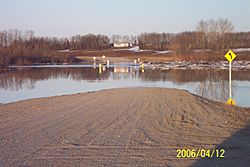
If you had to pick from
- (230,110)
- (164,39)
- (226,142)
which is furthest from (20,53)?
(164,39)

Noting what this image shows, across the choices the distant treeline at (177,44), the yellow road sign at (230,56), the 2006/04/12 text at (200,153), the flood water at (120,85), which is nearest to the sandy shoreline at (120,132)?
the 2006/04/12 text at (200,153)

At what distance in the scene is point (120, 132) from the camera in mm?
8930

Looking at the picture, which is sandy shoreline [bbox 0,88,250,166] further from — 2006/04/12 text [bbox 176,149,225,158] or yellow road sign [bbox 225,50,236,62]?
yellow road sign [bbox 225,50,236,62]

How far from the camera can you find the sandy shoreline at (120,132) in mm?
6688

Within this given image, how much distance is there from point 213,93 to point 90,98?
6690 mm

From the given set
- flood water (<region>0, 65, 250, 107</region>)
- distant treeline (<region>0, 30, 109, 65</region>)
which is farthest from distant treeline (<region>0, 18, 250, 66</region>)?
flood water (<region>0, 65, 250, 107</region>)

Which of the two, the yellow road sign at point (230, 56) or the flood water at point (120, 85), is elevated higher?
the yellow road sign at point (230, 56)

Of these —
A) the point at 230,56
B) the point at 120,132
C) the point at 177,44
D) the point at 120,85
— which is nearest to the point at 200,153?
the point at 120,132

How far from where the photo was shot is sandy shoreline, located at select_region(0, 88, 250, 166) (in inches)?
263

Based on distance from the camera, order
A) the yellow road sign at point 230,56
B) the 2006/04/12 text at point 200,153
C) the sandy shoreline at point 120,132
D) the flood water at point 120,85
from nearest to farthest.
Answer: the sandy shoreline at point 120,132
the 2006/04/12 text at point 200,153
the yellow road sign at point 230,56
the flood water at point 120,85

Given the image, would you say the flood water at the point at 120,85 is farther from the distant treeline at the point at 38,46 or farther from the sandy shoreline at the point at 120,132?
the distant treeline at the point at 38,46

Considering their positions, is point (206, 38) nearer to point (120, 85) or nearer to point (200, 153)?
point (120, 85)

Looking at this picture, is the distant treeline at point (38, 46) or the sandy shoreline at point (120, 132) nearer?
the sandy shoreline at point (120, 132)

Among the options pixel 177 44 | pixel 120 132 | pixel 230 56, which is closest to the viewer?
pixel 120 132
